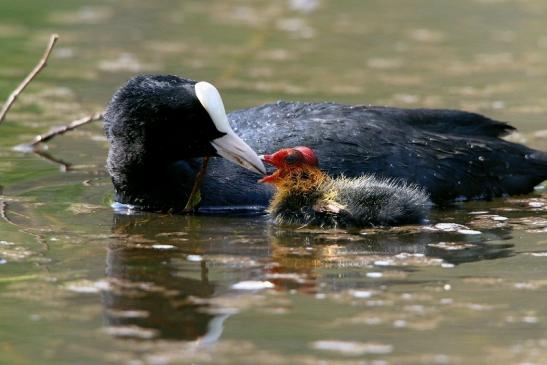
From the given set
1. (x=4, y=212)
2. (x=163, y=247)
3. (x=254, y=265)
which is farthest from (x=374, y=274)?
(x=4, y=212)

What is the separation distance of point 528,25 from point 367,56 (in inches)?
87.1

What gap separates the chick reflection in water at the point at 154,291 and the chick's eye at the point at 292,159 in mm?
723

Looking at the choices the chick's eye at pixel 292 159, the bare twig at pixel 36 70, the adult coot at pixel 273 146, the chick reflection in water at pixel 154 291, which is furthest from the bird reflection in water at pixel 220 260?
the bare twig at pixel 36 70

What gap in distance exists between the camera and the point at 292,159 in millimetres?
6402

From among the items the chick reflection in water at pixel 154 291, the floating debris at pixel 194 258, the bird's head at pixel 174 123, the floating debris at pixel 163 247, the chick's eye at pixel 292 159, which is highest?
the bird's head at pixel 174 123

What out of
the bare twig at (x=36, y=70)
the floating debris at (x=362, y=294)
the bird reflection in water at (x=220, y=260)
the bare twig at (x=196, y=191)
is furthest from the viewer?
the bare twig at (x=36, y=70)

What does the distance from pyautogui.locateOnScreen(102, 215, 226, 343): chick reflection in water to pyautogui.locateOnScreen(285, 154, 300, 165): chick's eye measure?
2.37ft

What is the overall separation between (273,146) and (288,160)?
0.54 m

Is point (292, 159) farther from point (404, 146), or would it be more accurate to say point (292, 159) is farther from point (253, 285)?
point (253, 285)

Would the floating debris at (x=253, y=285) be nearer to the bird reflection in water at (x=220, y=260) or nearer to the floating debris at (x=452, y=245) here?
the bird reflection in water at (x=220, y=260)

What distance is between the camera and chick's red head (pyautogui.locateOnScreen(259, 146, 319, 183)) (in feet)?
21.0

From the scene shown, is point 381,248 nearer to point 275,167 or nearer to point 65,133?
point 275,167

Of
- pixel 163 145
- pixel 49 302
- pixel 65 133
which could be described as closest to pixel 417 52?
pixel 65 133

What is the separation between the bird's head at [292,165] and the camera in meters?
6.40
